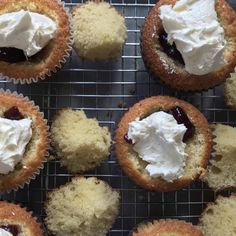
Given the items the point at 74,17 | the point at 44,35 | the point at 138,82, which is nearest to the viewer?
the point at 44,35

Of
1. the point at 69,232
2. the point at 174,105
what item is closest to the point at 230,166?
the point at 174,105

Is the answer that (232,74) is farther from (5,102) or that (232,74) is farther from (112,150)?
(5,102)

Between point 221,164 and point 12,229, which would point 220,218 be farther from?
point 12,229

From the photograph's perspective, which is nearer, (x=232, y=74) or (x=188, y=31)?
(x=188, y=31)

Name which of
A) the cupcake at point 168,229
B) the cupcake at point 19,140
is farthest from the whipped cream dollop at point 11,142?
the cupcake at point 168,229

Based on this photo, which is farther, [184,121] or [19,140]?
[184,121]

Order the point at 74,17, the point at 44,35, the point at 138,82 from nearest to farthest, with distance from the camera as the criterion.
A: the point at 44,35, the point at 74,17, the point at 138,82

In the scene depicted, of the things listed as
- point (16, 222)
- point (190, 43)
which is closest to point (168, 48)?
point (190, 43)
